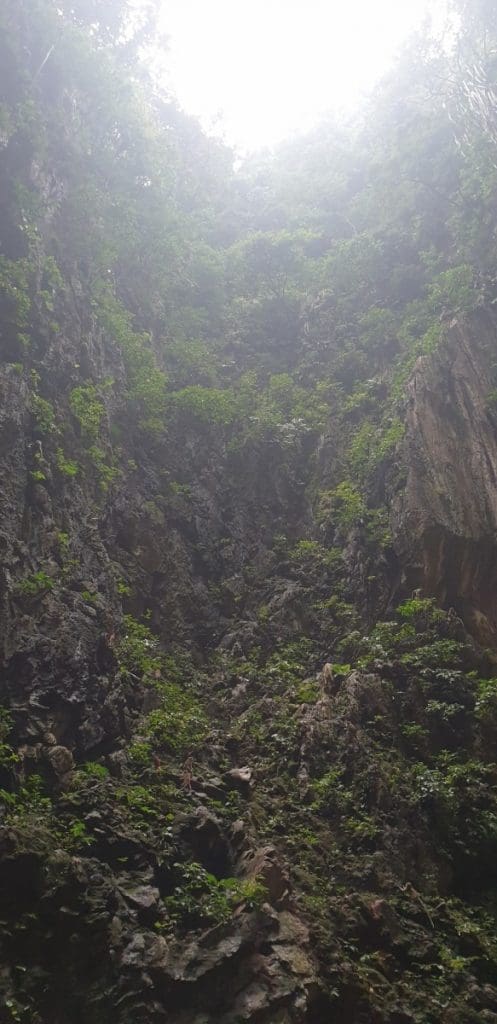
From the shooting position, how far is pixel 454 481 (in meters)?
11.2

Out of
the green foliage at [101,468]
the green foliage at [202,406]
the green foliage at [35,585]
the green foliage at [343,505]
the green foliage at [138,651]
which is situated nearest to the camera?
the green foliage at [35,585]

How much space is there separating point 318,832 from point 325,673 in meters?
2.30

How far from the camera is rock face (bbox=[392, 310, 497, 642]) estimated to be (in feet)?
33.7

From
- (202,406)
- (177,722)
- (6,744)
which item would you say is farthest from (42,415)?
(6,744)

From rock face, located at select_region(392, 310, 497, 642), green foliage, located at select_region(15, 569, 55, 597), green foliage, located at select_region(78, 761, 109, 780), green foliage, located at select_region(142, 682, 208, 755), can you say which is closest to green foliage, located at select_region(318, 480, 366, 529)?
rock face, located at select_region(392, 310, 497, 642)

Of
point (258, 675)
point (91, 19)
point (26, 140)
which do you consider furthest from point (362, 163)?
point (258, 675)

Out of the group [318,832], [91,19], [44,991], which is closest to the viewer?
[44,991]

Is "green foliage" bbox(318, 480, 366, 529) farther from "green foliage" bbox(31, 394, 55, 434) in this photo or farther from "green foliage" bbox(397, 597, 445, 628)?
"green foliage" bbox(31, 394, 55, 434)

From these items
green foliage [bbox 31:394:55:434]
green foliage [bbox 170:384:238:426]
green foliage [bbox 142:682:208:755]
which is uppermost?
green foliage [bbox 170:384:238:426]

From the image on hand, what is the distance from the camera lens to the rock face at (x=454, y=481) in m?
10.3

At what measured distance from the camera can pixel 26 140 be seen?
13852 mm

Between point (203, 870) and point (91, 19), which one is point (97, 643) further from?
point (91, 19)

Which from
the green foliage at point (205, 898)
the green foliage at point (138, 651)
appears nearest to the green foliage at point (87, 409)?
the green foliage at point (138, 651)

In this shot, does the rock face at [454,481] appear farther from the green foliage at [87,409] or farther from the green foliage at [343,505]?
the green foliage at [87,409]
